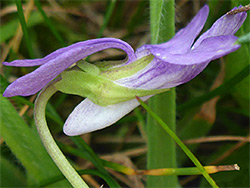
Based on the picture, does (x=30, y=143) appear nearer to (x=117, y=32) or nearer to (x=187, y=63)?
(x=187, y=63)

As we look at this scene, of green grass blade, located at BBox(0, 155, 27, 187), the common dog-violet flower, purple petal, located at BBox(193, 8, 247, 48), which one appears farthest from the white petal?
green grass blade, located at BBox(0, 155, 27, 187)

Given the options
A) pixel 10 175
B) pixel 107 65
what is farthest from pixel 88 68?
pixel 10 175

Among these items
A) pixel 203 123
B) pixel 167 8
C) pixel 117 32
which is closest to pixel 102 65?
pixel 167 8

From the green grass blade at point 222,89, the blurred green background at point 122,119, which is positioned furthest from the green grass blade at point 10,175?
the green grass blade at point 222,89

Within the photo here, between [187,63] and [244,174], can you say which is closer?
[187,63]

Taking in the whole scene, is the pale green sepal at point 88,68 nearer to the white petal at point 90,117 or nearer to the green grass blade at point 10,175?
the white petal at point 90,117

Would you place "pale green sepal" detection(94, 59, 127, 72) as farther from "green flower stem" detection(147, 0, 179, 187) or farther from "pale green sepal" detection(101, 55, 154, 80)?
"green flower stem" detection(147, 0, 179, 187)

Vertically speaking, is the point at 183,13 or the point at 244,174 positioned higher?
the point at 183,13

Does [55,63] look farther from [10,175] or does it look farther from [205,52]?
[10,175]
